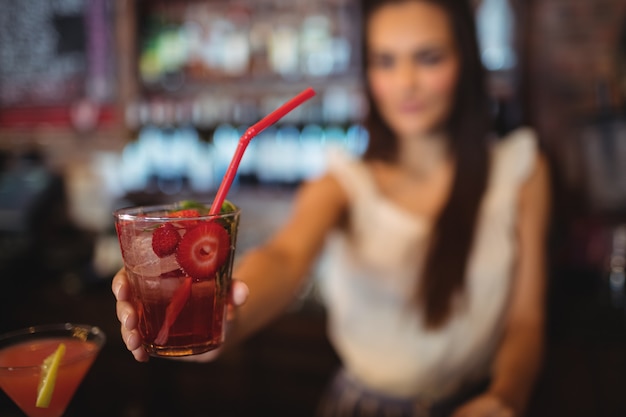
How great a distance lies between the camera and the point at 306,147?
3244 millimetres

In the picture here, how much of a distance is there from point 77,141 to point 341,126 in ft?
6.73

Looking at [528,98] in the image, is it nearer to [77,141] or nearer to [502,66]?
[502,66]

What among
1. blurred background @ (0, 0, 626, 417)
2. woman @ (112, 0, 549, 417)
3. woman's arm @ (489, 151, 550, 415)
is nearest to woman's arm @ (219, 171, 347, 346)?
woman @ (112, 0, 549, 417)

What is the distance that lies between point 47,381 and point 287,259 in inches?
25.4

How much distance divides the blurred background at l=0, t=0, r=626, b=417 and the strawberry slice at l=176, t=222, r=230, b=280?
6.17 feet

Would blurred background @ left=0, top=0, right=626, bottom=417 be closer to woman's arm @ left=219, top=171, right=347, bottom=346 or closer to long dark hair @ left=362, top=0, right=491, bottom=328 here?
long dark hair @ left=362, top=0, right=491, bottom=328

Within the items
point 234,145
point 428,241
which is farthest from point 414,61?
point 234,145

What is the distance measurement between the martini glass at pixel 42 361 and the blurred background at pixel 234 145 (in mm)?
1778

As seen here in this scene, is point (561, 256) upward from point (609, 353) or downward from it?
upward

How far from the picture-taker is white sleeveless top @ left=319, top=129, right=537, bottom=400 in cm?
153

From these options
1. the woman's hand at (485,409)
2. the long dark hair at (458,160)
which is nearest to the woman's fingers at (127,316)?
the woman's hand at (485,409)

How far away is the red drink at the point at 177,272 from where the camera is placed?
72 cm

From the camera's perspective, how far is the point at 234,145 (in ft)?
11.2

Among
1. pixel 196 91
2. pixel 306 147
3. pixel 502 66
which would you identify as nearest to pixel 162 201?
pixel 196 91
